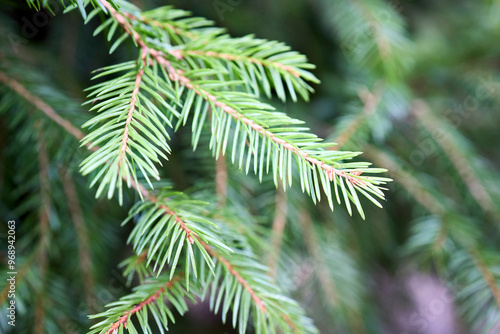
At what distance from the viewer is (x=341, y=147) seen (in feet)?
2.30

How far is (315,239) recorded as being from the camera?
0.81 metres

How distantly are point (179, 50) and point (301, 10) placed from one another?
0.72m

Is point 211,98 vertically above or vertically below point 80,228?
above

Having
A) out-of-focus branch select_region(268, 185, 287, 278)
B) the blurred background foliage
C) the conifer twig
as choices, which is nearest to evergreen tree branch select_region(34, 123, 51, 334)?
the blurred background foliage

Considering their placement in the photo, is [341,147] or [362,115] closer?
[341,147]

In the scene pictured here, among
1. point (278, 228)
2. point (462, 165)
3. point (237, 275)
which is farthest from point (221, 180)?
point (462, 165)

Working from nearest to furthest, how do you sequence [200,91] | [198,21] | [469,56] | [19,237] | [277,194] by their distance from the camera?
[200,91], [198,21], [19,237], [277,194], [469,56]

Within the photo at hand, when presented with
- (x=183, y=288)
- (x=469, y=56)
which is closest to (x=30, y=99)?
(x=183, y=288)

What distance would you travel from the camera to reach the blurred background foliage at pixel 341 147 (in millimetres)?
655

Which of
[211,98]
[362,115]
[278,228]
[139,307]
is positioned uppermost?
[362,115]

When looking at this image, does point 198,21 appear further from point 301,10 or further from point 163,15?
point 301,10

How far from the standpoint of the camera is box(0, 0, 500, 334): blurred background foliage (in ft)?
2.15

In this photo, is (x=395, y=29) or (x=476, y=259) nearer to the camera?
(x=476, y=259)

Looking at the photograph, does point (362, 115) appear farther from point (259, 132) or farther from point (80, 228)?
point (80, 228)
